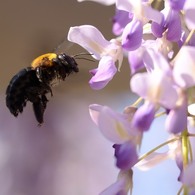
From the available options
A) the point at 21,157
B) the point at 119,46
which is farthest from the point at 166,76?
the point at 21,157

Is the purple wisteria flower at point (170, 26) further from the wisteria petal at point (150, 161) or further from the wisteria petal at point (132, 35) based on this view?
the wisteria petal at point (150, 161)

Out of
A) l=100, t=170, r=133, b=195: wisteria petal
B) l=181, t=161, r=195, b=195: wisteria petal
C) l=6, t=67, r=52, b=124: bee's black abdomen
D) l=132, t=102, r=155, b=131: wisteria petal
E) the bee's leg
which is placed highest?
l=132, t=102, r=155, b=131: wisteria petal

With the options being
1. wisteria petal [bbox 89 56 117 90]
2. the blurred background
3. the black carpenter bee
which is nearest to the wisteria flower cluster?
wisteria petal [bbox 89 56 117 90]

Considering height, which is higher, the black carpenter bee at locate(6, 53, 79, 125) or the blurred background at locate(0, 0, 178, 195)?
the black carpenter bee at locate(6, 53, 79, 125)

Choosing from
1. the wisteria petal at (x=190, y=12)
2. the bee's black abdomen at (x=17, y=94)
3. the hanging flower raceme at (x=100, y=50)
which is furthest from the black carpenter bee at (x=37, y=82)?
the wisteria petal at (x=190, y=12)

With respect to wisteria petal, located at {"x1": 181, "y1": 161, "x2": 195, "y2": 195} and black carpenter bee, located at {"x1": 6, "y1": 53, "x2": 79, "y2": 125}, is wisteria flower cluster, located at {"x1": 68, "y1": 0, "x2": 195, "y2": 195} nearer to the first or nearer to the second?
wisteria petal, located at {"x1": 181, "y1": 161, "x2": 195, "y2": 195}

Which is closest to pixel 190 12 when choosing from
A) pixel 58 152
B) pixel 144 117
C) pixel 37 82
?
pixel 144 117

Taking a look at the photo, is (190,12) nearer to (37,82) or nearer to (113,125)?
(113,125)
